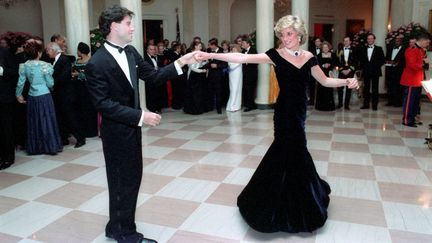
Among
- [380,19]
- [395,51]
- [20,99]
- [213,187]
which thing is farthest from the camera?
[380,19]

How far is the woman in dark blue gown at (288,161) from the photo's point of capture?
304cm

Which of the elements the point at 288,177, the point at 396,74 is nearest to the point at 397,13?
the point at 396,74

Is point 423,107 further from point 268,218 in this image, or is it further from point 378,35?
point 268,218

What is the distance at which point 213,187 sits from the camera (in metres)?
4.18

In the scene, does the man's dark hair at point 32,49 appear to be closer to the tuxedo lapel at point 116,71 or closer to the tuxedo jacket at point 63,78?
the tuxedo jacket at point 63,78

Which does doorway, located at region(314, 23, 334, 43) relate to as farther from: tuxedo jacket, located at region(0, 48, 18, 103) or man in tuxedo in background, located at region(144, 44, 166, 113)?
tuxedo jacket, located at region(0, 48, 18, 103)

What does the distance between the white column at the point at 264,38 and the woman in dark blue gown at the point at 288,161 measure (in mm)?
5787

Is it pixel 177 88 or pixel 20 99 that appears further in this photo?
pixel 177 88

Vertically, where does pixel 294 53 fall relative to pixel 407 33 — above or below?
below

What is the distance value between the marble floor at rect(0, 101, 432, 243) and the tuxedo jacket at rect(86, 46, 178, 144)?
3.05ft

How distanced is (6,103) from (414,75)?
20.9 ft

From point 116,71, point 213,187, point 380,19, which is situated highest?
point 380,19

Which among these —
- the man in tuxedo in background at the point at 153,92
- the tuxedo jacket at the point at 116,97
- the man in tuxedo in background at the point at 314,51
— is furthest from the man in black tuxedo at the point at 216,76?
the tuxedo jacket at the point at 116,97

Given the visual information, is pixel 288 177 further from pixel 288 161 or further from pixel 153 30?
pixel 153 30
